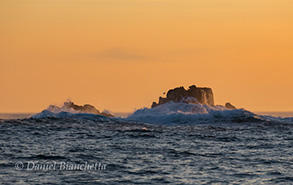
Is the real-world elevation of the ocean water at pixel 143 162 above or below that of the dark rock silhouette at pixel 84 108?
below

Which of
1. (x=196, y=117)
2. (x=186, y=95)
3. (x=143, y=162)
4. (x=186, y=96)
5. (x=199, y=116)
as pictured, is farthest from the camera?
(x=186, y=95)

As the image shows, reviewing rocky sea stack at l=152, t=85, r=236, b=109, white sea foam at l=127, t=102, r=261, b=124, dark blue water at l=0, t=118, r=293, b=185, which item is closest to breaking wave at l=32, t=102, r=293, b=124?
white sea foam at l=127, t=102, r=261, b=124

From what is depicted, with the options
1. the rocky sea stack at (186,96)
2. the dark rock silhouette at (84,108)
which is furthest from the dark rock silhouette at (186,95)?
the dark rock silhouette at (84,108)

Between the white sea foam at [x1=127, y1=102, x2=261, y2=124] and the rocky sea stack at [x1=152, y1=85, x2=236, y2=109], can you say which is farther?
the rocky sea stack at [x1=152, y1=85, x2=236, y2=109]

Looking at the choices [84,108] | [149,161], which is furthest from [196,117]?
[149,161]

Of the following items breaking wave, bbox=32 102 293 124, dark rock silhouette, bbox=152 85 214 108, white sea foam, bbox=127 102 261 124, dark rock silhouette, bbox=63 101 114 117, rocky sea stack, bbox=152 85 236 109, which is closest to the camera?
breaking wave, bbox=32 102 293 124

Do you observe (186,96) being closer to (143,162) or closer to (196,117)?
(196,117)

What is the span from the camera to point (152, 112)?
111 metres

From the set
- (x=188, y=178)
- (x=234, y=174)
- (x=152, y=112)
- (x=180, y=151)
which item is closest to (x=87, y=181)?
(x=188, y=178)

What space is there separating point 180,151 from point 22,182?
1681cm

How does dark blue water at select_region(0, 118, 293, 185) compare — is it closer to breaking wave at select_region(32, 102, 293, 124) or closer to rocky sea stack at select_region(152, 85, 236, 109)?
breaking wave at select_region(32, 102, 293, 124)

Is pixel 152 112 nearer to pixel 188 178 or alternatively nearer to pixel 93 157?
pixel 93 157

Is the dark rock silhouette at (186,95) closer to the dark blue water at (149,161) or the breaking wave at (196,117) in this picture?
the breaking wave at (196,117)

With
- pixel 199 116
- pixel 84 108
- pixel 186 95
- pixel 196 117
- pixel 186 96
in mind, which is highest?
pixel 186 95
